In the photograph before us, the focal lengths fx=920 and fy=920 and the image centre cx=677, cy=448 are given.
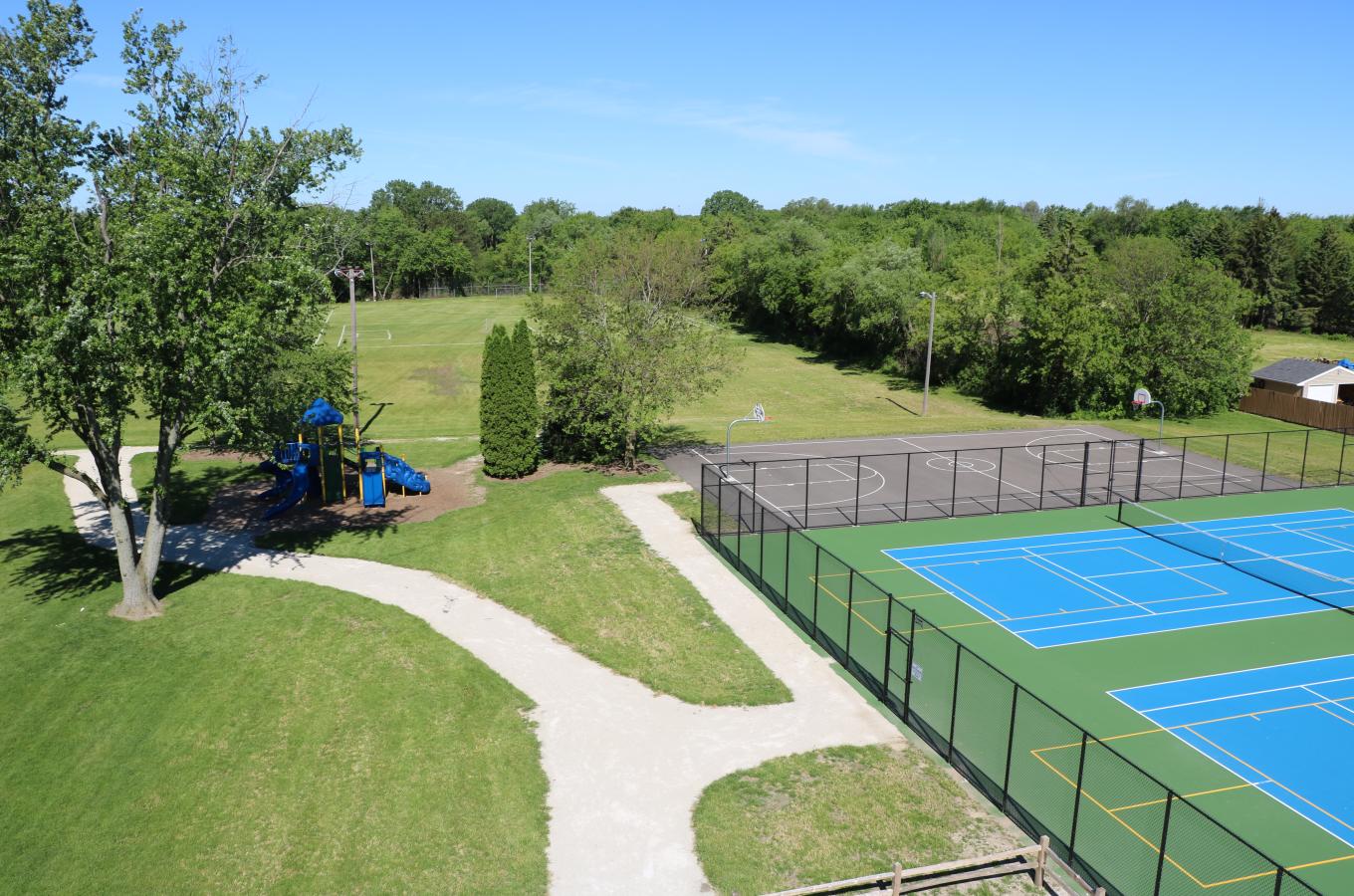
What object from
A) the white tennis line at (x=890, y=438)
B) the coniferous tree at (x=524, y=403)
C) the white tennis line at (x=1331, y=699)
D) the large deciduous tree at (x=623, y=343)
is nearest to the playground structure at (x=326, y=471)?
the coniferous tree at (x=524, y=403)

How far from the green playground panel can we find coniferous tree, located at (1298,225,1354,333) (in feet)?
263

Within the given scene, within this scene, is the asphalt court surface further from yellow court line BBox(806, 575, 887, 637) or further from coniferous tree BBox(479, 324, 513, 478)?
coniferous tree BBox(479, 324, 513, 478)

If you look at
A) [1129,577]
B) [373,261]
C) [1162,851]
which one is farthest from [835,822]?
[373,261]

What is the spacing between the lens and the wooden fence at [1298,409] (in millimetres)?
47000

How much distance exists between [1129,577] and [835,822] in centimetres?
1484

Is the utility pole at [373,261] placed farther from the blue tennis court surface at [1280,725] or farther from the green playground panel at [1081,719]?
the blue tennis court surface at [1280,725]

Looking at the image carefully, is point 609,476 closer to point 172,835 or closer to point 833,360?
point 172,835

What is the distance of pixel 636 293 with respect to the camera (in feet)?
114

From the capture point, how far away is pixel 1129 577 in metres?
25.0

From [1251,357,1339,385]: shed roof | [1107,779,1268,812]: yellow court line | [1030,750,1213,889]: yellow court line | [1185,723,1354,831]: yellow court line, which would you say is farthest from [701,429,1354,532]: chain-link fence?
[1107,779,1268,812]: yellow court line

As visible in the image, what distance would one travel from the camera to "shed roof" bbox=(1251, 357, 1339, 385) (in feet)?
165

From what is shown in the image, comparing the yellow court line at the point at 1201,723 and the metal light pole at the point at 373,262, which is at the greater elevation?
the metal light pole at the point at 373,262

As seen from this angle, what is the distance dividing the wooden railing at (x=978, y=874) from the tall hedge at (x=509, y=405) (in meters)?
23.4

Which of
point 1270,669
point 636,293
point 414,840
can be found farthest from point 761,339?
point 414,840
